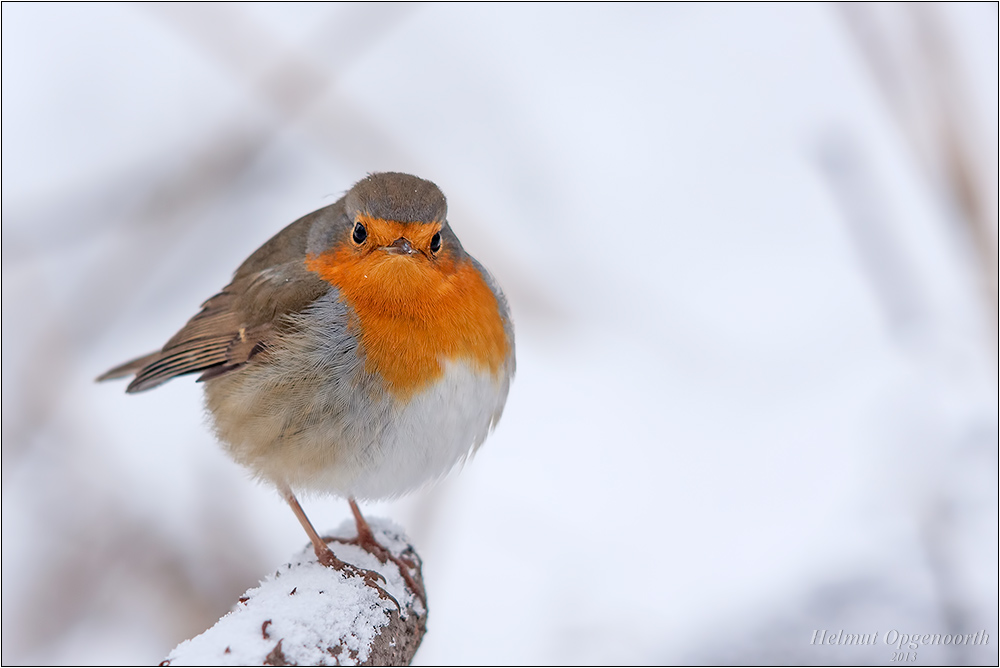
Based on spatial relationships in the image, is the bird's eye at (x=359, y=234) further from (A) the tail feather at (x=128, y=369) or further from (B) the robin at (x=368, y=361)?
(A) the tail feather at (x=128, y=369)

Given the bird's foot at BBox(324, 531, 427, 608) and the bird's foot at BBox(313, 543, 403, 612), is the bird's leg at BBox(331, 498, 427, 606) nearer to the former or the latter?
the bird's foot at BBox(324, 531, 427, 608)

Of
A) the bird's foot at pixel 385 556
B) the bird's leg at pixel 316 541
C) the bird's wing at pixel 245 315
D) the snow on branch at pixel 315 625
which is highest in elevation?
the bird's wing at pixel 245 315

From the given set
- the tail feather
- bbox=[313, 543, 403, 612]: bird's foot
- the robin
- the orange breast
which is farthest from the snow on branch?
the tail feather

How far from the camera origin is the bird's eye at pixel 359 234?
2910 mm

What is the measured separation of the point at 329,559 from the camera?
2732mm

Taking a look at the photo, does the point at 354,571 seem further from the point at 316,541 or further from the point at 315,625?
the point at 315,625

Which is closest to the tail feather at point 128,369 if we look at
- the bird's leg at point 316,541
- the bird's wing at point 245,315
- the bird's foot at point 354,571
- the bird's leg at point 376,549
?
the bird's wing at point 245,315

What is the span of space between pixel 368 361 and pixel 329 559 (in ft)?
1.99

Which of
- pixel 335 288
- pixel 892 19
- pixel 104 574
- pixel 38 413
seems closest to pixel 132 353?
pixel 38 413

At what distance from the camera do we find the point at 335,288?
295 centimetres

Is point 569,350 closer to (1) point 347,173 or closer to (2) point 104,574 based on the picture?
(1) point 347,173

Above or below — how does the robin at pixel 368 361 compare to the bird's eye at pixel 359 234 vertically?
below

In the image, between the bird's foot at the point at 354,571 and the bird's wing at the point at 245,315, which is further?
the bird's wing at the point at 245,315

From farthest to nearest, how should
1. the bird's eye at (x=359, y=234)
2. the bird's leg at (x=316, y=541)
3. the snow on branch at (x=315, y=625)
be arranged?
the bird's eye at (x=359, y=234) < the bird's leg at (x=316, y=541) < the snow on branch at (x=315, y=625)
